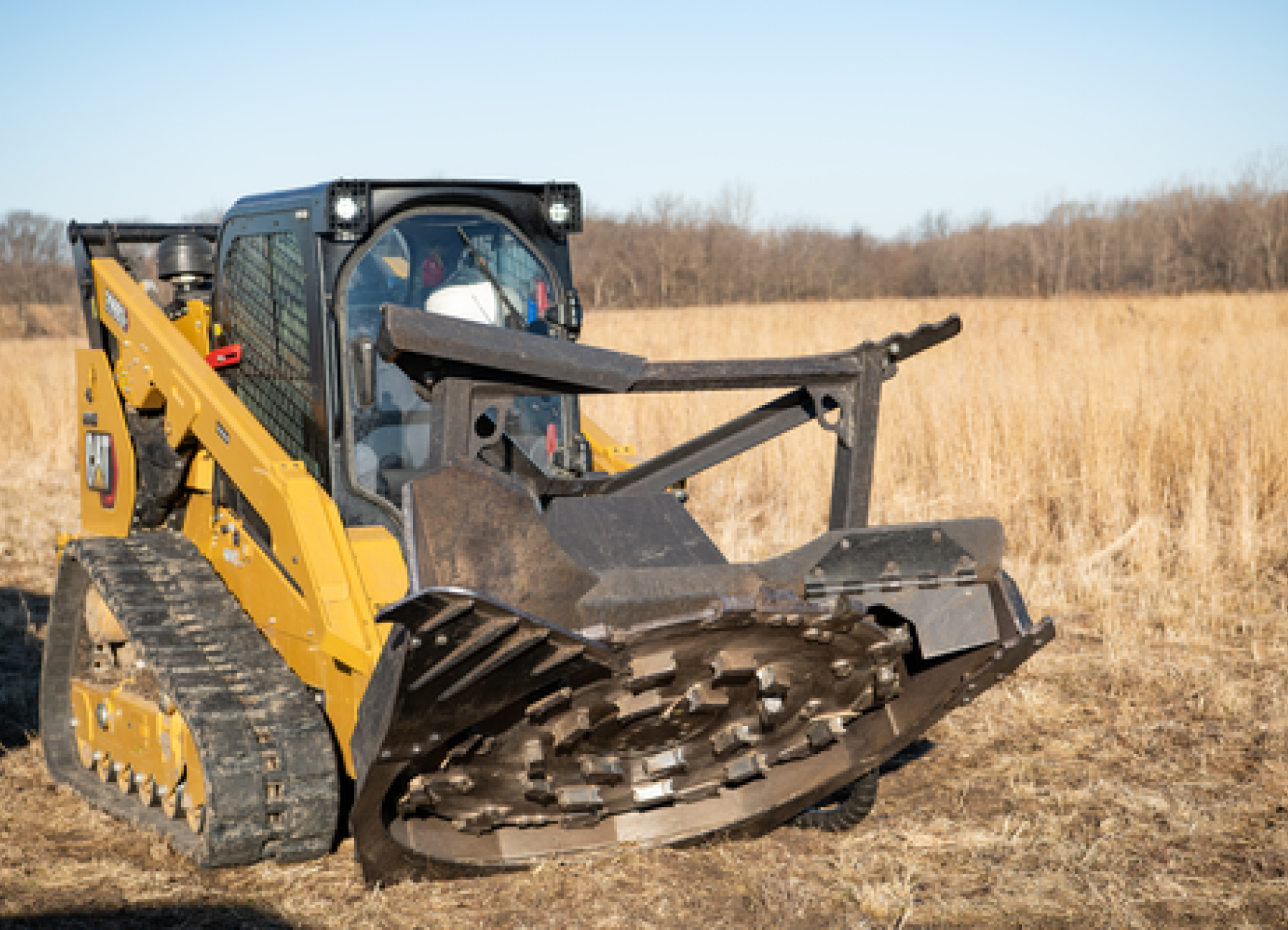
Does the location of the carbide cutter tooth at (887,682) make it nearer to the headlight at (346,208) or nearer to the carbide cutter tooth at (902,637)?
the carbide cutter tooth at (902,637)

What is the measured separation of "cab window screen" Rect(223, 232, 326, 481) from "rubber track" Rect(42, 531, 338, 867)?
629 millimetres

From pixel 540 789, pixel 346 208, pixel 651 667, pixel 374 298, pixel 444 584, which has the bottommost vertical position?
pixel 540 789

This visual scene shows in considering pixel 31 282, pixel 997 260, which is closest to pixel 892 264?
pixel 997 260

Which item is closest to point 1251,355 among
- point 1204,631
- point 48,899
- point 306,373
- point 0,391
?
point 1204,631

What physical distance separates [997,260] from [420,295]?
3389 cm

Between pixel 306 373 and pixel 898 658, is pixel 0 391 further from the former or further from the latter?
pixel 898 658

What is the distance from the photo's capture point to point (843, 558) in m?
3.07

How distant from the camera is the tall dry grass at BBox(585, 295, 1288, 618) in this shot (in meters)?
7.40

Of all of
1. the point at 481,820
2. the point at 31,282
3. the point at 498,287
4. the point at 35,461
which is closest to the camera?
the point at 481,820

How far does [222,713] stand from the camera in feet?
12.1

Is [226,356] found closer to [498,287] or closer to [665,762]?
[498,287]

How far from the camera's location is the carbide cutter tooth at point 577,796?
342cm

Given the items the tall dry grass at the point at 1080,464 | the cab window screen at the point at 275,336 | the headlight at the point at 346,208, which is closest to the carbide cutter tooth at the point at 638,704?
the cab window screen at the point at 275,336

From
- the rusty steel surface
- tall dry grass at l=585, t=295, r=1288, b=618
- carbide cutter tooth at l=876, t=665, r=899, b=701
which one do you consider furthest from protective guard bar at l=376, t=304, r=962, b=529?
tall dry grass at l=585, t=295, r=1288, b=618
